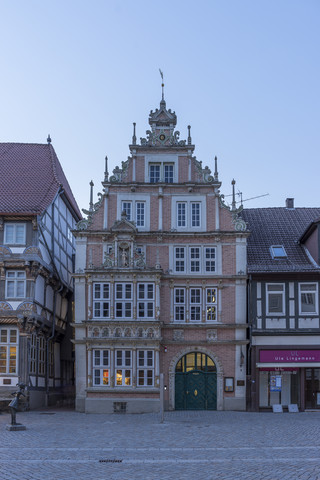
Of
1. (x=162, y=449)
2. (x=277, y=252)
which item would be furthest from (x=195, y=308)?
(x=162, y=449)

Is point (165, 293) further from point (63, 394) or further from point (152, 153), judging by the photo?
point (63, 394)

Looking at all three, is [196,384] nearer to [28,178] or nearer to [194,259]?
[194,259]

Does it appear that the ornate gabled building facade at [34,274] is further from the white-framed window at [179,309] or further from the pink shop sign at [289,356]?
the pink shop sign at [289,356]

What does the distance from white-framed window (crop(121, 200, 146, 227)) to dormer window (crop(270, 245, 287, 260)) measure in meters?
7.28

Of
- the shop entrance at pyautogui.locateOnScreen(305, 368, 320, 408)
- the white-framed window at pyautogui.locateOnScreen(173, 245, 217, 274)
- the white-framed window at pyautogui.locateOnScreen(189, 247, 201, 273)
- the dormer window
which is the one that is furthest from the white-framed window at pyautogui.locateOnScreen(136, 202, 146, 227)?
the shop entrance at pyautogui.locateOnScreen(305, 368, 320, 408)

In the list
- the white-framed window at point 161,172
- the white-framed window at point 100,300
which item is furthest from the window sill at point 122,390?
the white-framed window at point 161,172

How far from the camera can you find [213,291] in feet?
123

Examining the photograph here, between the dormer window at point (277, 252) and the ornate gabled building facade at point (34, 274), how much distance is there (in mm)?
11371

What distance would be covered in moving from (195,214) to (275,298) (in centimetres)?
624

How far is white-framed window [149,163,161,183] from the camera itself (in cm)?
3909

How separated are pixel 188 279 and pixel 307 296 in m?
6.33

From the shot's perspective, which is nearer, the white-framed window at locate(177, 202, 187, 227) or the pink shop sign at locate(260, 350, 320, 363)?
the pink shop sign at locate(260, 350, 320, 363)

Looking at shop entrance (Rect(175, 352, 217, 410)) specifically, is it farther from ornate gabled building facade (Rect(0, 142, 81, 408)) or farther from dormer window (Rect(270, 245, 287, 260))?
ornate gabled building facade (Rect(0, 142, 81, 408))

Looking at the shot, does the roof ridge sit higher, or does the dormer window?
the roof ridge
